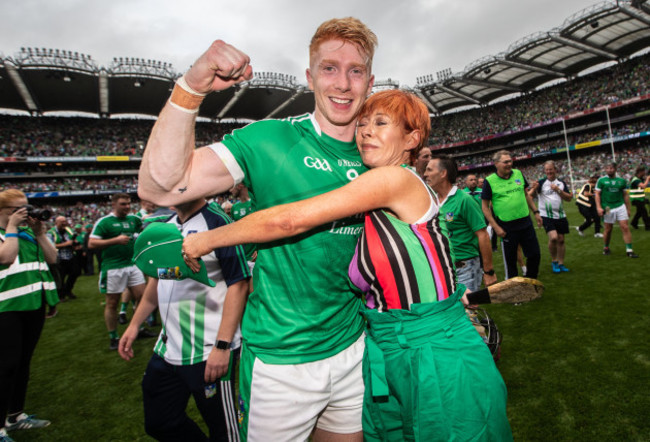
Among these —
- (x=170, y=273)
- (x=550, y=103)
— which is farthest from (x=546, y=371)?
(x=550, y=103)

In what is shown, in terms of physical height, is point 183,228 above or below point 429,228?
above

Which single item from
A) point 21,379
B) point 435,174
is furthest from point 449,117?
point 21,379

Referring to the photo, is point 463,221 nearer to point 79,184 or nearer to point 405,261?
point 405,261

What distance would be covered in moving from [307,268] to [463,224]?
3814mm

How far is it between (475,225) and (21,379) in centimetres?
574

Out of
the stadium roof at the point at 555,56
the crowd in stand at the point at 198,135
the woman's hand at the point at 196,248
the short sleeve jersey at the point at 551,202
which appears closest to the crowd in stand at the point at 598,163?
the crowd in stand at the point at 198,135

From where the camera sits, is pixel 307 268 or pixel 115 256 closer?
pixel 307 268

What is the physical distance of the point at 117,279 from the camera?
6.38 metres

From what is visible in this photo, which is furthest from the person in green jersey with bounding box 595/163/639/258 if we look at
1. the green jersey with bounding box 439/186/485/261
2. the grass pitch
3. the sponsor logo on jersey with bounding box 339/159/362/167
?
the sponsor logo on jersey with bounding box 339/159/362/167

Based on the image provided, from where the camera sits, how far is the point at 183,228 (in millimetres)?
2488

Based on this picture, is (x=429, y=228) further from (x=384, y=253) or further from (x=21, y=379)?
(x=21, y=379)

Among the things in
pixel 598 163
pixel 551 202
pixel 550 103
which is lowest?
pixel 551 202

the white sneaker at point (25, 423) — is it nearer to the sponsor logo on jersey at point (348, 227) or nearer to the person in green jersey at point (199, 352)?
the person in green jersey at point (199, 352)

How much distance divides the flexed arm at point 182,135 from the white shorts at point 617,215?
442 inches
